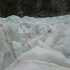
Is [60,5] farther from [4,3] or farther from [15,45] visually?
[15,45]

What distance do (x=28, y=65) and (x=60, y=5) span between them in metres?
17.3

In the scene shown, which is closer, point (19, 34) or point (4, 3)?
point (19, 34)

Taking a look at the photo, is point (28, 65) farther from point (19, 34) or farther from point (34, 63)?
point (19, 34)

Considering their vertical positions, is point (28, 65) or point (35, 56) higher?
point (35, 56)

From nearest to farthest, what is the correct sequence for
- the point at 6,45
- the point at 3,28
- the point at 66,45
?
the point at 66,45, the point at 6,45, the point at 3,28

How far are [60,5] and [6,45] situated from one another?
15.7 meters

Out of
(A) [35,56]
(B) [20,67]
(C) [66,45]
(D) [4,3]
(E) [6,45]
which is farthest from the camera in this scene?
(D) [4,3]

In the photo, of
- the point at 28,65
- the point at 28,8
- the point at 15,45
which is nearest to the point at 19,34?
the point at 15,45

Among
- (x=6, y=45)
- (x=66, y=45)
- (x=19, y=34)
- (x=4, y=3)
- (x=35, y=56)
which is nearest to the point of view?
(x=35, y=56)

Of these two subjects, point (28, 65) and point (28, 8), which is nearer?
point (28, 65)

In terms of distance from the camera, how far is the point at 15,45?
4.16 metres

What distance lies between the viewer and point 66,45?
3289 mm

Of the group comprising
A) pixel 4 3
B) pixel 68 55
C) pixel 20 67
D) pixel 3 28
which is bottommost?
pixel 20 67

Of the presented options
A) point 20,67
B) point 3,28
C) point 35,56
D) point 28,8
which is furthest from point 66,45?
point 28,8
